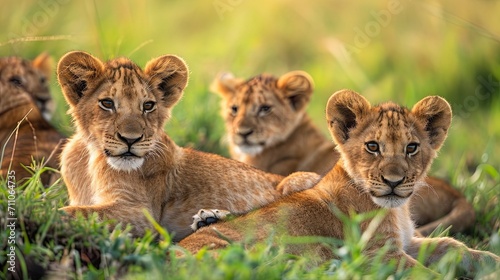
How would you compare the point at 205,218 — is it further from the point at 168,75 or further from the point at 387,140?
the point at 387,140

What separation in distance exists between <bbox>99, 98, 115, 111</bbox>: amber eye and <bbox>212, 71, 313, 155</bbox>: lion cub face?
3106mm

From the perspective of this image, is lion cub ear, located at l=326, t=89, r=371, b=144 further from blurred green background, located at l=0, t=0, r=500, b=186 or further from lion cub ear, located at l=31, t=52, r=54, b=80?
lion cub ear, located at l=31, t=52, r=54, b=80

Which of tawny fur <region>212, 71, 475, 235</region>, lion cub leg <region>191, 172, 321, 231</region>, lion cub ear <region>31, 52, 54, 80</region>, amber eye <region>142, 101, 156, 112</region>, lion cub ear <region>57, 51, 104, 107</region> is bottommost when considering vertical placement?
tawny fur <region>212, 71, 475, 235</region>

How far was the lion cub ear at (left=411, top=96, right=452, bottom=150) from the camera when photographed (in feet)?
20.1

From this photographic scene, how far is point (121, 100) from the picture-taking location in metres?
5.91

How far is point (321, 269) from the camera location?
4879 millimetres

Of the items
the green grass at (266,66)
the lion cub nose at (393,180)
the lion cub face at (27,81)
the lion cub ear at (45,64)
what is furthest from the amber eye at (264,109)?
the lion cub nose at (393,180)

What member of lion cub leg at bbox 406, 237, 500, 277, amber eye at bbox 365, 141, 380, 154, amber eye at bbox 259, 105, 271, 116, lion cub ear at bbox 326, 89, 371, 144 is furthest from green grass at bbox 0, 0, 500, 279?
lion cub ear at bbox 326, 89, 371, 144

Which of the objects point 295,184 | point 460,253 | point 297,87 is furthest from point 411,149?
point 297,87

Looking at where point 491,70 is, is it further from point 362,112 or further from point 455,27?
point 362,112

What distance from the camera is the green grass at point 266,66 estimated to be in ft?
16.0

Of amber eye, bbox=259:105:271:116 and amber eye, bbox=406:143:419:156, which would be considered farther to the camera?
amber eye, bbox=259:105:271:116

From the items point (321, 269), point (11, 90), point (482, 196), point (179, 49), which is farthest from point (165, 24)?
point (321, 269)

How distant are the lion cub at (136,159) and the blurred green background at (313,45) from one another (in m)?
2.36
